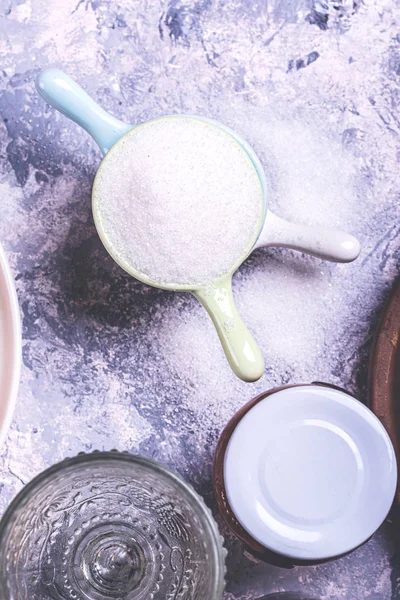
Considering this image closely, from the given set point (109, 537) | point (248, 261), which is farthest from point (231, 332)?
point (109, 537)

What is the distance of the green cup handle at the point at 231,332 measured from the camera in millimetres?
591

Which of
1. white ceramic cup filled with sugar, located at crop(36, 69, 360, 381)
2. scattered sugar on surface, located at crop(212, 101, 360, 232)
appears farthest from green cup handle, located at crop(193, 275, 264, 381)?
scattered sugar on surface, located at crop(212, 101, 360, 232)

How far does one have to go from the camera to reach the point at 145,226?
0.58m

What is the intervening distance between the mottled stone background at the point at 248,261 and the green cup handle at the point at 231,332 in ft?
0.18

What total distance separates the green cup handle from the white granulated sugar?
0.04 ft

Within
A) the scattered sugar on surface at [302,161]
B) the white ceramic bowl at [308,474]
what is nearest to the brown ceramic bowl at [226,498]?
the white ceramic bowl at [308,474]

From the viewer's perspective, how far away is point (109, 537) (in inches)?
24.1

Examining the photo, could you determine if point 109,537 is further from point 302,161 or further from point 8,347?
point 302,161

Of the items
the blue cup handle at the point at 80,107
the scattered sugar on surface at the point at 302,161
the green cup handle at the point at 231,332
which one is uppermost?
the blue cup handle at the point at 80,107

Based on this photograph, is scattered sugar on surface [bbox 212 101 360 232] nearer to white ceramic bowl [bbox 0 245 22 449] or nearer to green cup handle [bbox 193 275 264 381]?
green cup handle [bbox 193 275 264 381]

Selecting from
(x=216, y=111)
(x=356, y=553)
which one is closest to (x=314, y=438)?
(x=356, y=553)

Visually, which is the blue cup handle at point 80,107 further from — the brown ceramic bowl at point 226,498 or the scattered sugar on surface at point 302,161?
the brown ceramic bowl at point 226,498

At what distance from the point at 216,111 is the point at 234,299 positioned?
6.3 inches

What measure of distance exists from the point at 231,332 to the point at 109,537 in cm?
19
